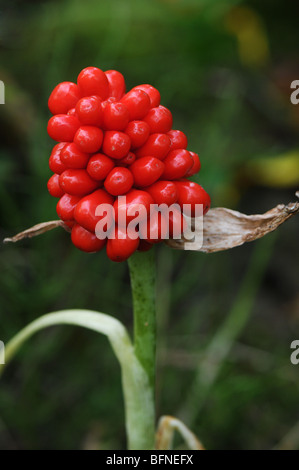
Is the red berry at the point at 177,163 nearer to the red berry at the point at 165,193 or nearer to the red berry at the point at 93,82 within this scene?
A: the red berry at the point at 165,193

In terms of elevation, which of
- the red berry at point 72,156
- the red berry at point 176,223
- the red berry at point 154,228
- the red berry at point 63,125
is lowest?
the red berry at point 154,228

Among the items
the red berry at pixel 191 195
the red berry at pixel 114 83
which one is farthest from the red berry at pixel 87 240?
the red berry at pixel 114 83

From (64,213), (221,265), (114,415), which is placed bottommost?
(114,415)

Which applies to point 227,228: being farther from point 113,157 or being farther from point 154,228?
point 113,157

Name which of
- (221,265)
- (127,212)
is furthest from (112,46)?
(127,212)

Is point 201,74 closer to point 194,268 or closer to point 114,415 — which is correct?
point 194,268

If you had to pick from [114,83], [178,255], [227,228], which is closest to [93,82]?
[114,83]
